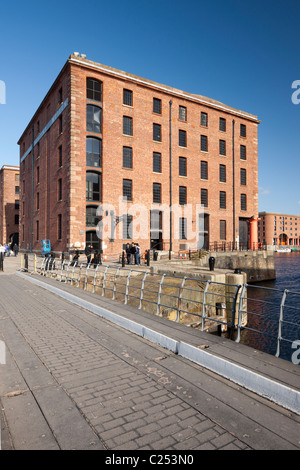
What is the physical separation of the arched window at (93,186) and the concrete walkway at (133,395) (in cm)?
2161

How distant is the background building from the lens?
128 metres

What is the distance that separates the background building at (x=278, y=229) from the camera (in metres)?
128

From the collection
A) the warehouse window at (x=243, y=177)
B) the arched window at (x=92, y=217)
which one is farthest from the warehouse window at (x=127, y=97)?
the warehouse window at (x=243, y=177)

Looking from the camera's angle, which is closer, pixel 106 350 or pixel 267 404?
pixel 267 404

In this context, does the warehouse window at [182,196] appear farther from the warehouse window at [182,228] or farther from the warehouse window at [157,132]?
the warehouse window at [157,132]

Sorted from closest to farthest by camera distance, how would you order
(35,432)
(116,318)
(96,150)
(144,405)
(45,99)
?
(35,432)
(144,405)
(116,318)
(96,150)
(45,99)

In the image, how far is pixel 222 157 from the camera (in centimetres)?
3588

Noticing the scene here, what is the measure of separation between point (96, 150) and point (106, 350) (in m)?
24.8

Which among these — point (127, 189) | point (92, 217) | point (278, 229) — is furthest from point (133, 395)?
point (278, 229)

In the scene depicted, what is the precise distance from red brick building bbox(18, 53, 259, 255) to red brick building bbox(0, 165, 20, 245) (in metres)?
17.5

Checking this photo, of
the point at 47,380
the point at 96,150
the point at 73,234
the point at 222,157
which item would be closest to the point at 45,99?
the point at 96,150
